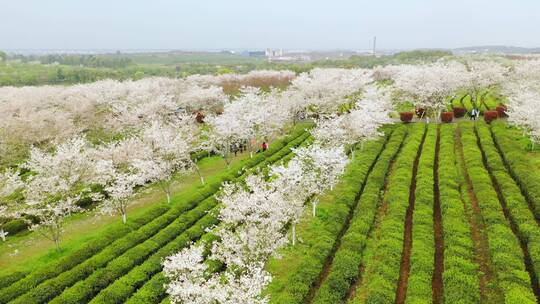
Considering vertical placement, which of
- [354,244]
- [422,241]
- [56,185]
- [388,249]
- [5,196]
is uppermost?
[56,185]

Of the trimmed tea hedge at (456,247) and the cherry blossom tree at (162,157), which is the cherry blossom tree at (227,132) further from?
the trimmed tea hedge at (456,247)

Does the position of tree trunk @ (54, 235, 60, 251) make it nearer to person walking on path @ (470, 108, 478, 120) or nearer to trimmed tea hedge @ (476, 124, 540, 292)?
trimmed tea hedge @ (476, 124, 540, 292)

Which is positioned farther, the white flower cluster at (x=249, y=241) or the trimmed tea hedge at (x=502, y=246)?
the trimmed tea hedge at (x=502, y=246)

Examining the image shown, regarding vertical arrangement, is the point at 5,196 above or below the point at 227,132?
below

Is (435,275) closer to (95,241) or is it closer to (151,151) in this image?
(95,241)

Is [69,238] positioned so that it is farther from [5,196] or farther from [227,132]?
[227,132]

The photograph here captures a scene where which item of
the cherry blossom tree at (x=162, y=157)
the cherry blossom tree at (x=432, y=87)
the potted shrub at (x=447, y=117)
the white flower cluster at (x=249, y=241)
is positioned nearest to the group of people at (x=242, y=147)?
the cherry blossom tree at (x=162, y=157)

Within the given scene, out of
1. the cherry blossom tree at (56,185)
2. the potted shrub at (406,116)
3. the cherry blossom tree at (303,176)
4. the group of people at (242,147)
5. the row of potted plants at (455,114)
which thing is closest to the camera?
the cherry blossom tree at (303,176)

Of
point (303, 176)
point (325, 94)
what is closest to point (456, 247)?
point (303, 176)

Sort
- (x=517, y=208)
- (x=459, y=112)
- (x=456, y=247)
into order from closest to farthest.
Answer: (x=456, y=247), (x=517, y=208), (x=459, y=112)

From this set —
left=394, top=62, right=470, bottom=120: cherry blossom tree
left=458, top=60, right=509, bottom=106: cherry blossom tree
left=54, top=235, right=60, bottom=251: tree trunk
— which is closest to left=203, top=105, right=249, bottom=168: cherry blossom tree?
left=54, top=235, right=60, bottom=251: tree trunk

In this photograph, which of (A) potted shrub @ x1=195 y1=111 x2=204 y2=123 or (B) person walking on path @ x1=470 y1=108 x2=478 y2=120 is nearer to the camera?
(B) person walking on path @ x1=470 y1=108 x2=478 y2=120

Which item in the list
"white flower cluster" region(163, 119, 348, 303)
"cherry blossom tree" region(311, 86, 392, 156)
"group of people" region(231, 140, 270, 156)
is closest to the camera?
"white flower cluster" region(163, 119, 348, 303)
